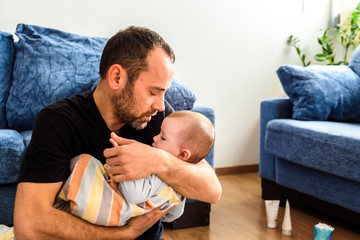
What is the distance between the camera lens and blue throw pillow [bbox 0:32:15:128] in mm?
2045

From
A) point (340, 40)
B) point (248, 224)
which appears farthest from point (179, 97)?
point (340, 40)

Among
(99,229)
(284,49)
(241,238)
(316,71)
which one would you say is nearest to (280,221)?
(241,238)

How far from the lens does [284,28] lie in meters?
3.43

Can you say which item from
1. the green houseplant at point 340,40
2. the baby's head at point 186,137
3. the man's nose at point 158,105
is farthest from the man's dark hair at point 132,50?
the green houseplant at point 340,40

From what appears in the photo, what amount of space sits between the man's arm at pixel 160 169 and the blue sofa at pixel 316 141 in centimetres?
103

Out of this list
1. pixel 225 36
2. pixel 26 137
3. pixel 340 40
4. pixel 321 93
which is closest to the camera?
pixel 26 137

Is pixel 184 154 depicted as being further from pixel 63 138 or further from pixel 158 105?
pixel 63 138

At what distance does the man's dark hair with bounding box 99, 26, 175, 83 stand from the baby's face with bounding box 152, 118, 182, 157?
8.0 inches

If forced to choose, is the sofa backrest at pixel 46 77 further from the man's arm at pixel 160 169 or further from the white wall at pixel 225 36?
the man's arm at pixel 160 169

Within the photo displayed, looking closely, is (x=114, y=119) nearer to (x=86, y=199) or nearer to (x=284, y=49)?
(x=86, y=199)

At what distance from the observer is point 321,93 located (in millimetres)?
2465

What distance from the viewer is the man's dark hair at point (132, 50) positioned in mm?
1205

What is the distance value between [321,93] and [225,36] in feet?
3.42

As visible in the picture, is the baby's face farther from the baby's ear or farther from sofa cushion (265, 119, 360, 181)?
sofa cushion (265, 119, 360, 181)
